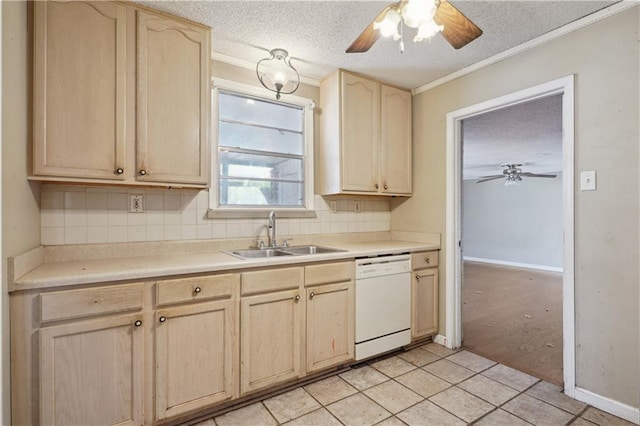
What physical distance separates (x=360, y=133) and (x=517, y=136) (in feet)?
8.96

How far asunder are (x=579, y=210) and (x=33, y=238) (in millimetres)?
3176

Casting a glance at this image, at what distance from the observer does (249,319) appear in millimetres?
1933

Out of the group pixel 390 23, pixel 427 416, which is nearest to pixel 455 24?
pixel 390 23

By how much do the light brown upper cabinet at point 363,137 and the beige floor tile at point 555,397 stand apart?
70.3 inches

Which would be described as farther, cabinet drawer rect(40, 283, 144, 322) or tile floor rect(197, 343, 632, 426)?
tile floor rect(197, 343, 632, 426)

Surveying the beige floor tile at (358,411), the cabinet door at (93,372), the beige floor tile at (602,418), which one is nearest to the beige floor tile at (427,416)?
the beige floor tile at (358,411)

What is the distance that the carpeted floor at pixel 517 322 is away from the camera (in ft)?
8.29

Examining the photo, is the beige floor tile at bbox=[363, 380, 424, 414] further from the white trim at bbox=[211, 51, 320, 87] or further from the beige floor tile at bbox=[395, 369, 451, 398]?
the white trim at bbox=[211, 51, 320, 87]

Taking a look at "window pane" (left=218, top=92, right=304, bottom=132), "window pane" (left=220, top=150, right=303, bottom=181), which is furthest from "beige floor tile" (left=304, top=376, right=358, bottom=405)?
"window pane" (left=218, top=92, right=304, bottom=132)

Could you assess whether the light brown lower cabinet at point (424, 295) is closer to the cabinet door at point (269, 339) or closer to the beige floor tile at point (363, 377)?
the beige floor tile at point (363, 377)

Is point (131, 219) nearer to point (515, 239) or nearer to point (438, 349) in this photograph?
point (438, 349)

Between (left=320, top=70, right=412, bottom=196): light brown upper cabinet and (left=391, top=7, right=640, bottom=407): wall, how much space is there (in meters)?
1.16

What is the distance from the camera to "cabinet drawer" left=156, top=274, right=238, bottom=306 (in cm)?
167

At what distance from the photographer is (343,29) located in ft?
6.90
